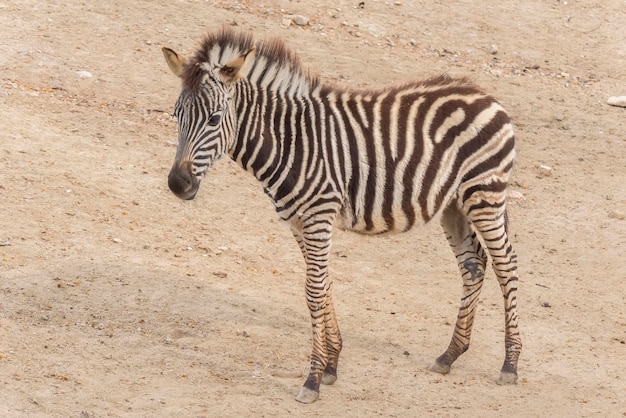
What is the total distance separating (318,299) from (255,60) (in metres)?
1.90

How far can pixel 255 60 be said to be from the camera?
24.5ft

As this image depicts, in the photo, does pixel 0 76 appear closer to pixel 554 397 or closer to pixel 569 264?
pixel 569 264

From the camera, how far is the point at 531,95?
585 inches

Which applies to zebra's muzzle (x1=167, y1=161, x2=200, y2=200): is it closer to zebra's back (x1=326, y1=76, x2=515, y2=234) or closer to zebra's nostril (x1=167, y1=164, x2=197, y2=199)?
zebra's nostril (x1=167, y1=164, x2=197, y2=199)

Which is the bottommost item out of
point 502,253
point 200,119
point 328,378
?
point 328,378

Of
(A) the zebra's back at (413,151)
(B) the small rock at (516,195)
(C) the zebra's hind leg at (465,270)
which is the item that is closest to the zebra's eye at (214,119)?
(A) the zebra's back at (413,151)

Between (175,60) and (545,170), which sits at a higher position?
(175,60)

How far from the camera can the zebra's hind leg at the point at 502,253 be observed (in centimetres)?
791

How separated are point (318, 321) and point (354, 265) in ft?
8.71

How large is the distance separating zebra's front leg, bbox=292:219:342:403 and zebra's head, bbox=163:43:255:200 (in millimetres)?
950

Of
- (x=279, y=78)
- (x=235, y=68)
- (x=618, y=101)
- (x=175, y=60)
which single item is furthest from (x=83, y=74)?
(x=618, y=101)

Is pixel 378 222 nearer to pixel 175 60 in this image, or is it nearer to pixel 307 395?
pixel 307 395

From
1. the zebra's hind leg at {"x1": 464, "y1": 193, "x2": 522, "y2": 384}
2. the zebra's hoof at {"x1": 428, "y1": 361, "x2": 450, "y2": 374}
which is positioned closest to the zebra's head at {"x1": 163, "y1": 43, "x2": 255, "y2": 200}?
the zebra's hind leg at {"x1": 464, "y1": 193, "x2": 522, "y2": 384}

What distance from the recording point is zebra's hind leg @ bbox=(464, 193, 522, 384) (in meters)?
7.91
